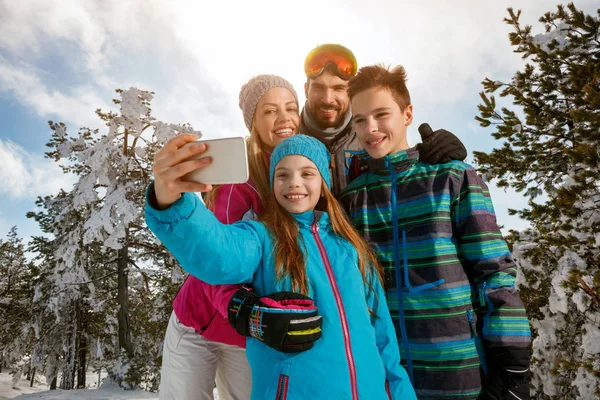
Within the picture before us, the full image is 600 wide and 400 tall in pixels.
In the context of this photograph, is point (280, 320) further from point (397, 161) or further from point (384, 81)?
point (384, 81)

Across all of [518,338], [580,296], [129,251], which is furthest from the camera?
[129,251]

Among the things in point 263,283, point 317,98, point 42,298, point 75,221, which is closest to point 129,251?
point 75,221

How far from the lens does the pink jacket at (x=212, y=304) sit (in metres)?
2.23

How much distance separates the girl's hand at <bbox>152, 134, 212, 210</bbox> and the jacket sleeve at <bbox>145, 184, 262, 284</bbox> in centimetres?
6

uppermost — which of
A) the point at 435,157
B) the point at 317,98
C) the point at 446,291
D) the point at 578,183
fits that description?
the point at 317,98

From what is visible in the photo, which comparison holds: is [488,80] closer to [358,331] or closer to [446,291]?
[446,291]

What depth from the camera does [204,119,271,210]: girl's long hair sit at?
7.95 feet

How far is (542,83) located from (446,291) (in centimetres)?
686

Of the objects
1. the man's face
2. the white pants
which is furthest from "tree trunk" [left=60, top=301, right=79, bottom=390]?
the man's face

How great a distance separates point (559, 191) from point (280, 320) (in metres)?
5.19

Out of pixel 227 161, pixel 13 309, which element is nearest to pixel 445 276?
pixel 227 161

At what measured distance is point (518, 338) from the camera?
2.02 meters

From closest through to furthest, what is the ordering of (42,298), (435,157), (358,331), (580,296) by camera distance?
(358,331) < (435,157) < (580,296) < (42,298)

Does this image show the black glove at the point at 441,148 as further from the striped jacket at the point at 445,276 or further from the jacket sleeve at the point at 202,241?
the jacket sleeve at the point at 202,241
